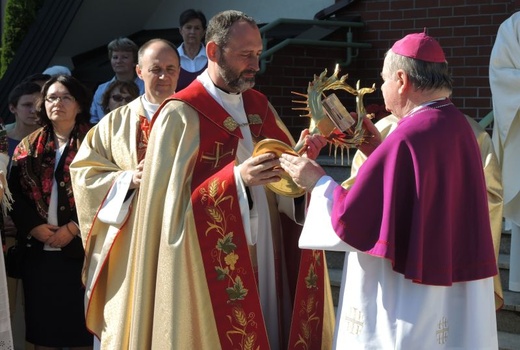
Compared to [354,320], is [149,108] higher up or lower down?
higher up

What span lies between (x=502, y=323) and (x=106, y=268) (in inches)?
113

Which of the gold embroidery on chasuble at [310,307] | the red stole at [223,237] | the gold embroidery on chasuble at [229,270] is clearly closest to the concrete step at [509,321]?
the gold embroidery on chasuble at [310,307]

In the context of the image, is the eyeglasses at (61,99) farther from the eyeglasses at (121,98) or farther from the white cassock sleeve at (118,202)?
the white cassock sleeve at (118,202)

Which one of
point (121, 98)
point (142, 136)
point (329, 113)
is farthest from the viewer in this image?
point (121, 98)

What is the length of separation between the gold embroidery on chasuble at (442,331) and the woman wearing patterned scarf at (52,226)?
8.97ft

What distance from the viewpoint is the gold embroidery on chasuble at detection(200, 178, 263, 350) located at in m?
4.36

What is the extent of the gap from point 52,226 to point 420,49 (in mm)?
2891

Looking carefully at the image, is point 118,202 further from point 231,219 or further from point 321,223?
point 321,223

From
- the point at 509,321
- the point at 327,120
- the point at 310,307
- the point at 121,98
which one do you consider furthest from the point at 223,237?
the point at 509,321

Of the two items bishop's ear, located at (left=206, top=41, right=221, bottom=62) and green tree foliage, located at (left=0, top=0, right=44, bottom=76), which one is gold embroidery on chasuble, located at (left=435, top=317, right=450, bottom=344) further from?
green tree foliage, located at (left=0, top=0, right=44, bottom=76)

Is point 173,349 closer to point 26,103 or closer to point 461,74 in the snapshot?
point 26,103

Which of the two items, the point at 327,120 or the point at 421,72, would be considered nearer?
the point at 421,72

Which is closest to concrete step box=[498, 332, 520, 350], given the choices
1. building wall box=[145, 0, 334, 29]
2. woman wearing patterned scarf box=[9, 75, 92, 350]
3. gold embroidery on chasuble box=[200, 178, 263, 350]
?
gold embroidery on chasuble box=[200, 178, 263, 350]

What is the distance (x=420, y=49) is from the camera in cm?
382
